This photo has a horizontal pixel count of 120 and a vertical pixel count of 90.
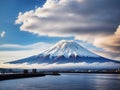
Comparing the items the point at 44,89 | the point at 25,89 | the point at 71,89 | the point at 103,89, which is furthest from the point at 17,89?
the point at 103,89

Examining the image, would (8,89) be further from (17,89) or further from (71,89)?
(71,89)

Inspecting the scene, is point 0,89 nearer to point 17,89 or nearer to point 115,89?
point 17,89

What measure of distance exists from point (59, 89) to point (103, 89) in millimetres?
5292

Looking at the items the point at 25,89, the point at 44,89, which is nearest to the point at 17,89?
the point at 25,89

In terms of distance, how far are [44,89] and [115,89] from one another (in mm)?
Answer: 8388

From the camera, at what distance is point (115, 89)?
111 ft

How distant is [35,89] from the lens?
33438 mm

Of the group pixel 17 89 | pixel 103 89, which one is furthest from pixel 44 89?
pixel 103 89

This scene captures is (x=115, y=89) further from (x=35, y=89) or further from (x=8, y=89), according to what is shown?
(x=8, y=89)

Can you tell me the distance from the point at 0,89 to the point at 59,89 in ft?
22.0

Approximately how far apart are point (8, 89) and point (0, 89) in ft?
2.99

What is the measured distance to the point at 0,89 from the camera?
3212 centimetres

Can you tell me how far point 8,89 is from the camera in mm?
32500

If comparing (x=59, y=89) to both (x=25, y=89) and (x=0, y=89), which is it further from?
(x=0, y=89)
